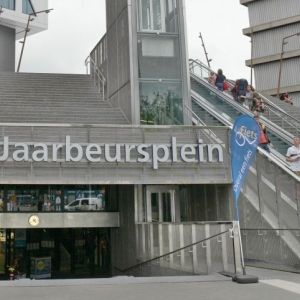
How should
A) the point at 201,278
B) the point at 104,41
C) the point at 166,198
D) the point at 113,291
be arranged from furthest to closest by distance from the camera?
1. the point at 104,41
2. the point at 166,198
3. the point at 201,278
4. the point at 113,291

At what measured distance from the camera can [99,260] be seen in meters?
22.3

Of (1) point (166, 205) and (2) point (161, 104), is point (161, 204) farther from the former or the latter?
(2) point (161, 104)

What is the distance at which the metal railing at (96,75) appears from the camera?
2420 cm

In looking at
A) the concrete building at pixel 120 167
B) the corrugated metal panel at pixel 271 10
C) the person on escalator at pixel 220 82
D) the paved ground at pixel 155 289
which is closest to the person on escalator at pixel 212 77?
the person on escalator at pixel 220 82

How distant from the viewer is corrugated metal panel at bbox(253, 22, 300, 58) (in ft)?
193

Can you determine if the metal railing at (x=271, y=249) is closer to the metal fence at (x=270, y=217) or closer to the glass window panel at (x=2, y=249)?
the metal fence at (x=270, y=217)

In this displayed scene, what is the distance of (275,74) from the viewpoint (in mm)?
60531

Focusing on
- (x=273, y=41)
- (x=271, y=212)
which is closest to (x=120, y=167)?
(x=271, y=212)

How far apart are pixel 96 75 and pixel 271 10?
4137 centimetres

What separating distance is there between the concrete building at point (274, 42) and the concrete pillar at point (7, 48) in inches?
1067

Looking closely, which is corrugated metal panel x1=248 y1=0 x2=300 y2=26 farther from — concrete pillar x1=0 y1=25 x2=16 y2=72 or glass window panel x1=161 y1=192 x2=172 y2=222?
glass window panel x1=161 y1=192 x2=172 y2=222

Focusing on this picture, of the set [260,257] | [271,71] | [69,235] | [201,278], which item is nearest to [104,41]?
[69,235]

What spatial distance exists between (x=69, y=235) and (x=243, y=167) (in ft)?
42.6

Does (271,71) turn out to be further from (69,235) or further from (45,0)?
(69,235)
